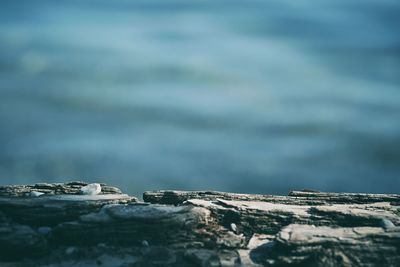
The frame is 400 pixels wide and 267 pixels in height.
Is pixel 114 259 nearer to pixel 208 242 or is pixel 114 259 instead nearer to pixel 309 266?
pixel 208 242

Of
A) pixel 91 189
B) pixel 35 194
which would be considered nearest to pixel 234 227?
pixel 91 189

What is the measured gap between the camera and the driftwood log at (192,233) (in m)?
6.61

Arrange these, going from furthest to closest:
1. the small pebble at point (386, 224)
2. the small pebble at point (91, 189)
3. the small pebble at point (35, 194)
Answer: the small pebble at point (91, 189)
the small pebble at point (35, 194)
the small pebble at point (386, 224)

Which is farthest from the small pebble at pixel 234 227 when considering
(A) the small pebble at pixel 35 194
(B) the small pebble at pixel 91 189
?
(A) the small pebble at pixel 35 194

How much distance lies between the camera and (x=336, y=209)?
793 cm

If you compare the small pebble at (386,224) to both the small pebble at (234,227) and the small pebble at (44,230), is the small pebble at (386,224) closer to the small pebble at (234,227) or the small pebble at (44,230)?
the small pebble at (234,227)

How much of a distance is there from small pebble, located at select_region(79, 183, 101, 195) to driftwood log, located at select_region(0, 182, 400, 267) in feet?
1.19

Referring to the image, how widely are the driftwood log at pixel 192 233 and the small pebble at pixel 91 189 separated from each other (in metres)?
0.36

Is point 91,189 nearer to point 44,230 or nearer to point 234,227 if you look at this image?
point 44,230

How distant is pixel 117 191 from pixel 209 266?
345 centimetres

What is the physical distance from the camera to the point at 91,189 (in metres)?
8.93

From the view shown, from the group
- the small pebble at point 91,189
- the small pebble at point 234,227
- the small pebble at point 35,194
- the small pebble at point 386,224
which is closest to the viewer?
the small pebble at point 386,224

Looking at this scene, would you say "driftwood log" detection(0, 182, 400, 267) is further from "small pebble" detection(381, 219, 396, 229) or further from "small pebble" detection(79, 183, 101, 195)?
"small pebble" detection(79, 183, 101, 195)

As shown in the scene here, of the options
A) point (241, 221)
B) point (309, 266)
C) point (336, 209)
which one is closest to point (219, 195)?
point (241, 221)
